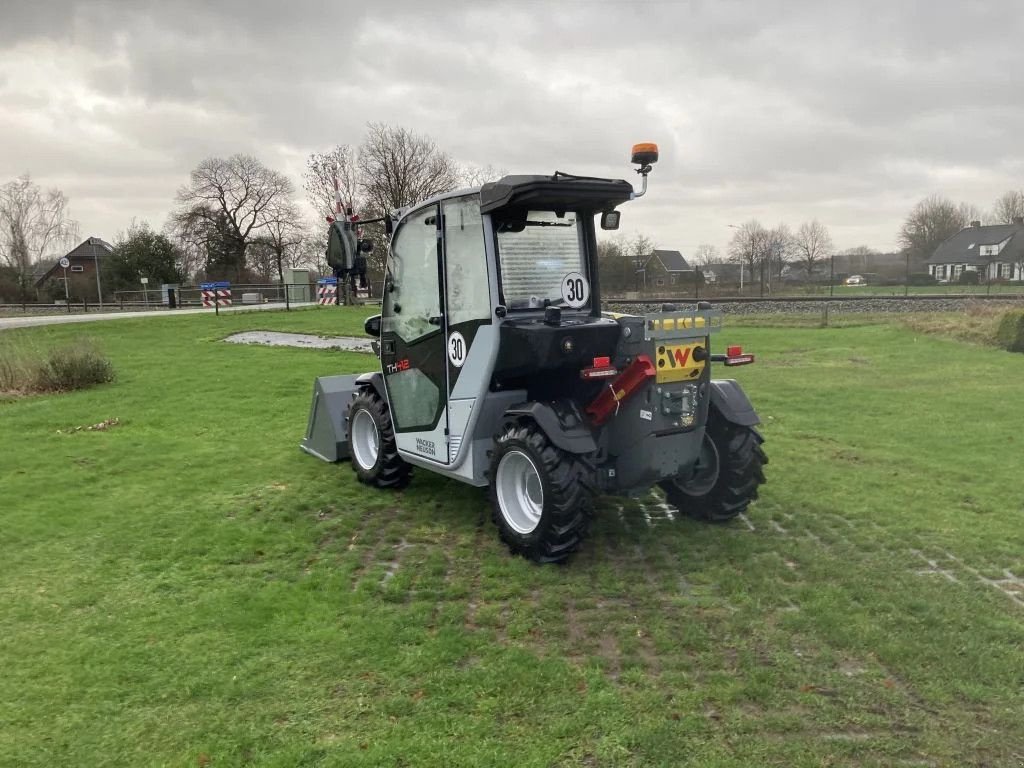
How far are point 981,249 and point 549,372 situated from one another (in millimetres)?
66370

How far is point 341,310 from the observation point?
106 ft

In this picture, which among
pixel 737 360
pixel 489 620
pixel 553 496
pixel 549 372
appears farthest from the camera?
pixel 549 372

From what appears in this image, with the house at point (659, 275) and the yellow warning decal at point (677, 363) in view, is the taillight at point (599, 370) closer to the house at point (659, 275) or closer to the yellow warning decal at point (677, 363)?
the yellow warning decal at point (677, 363)

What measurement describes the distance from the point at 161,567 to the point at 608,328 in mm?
3179

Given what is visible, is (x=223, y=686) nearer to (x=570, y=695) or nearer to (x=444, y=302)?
(x=570, y=695)

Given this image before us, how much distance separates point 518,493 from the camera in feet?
16.6

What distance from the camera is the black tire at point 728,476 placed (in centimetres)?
522

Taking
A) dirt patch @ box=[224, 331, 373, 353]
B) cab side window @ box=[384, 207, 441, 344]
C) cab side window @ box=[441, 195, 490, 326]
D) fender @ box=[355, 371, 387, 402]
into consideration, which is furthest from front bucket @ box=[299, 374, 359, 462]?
dirt patch @ box=[224, 331, 373, 353]

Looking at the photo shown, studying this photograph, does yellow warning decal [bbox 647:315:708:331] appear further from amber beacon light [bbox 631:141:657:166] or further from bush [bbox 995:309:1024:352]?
bush [bbox 995:309:1024:352]

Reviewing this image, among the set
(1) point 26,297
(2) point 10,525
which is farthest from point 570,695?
(1) point 26,297

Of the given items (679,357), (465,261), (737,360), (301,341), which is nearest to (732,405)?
(737,360)

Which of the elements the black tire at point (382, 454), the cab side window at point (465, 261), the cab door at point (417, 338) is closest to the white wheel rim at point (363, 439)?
the black tire at point (382, 454)

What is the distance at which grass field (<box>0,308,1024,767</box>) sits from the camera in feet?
9.93

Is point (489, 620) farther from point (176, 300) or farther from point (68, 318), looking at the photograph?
point (176, 300)
